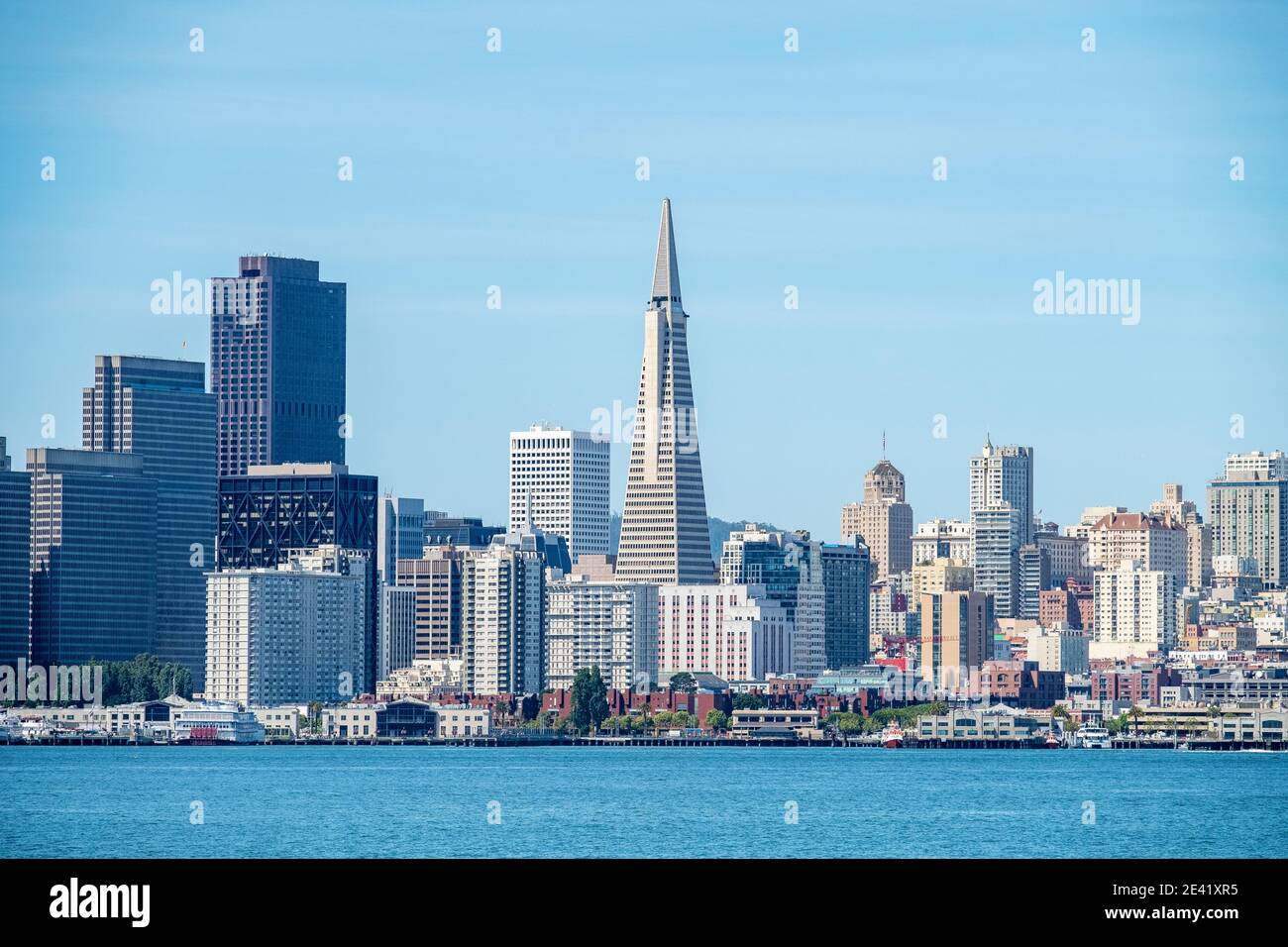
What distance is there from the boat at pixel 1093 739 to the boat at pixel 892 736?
12136 mm

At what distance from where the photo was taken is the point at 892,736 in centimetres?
16925

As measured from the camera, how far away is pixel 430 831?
65.9 metres

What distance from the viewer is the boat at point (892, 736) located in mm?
167400

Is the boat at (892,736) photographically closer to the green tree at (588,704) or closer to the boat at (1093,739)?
the boat at (1093,739)

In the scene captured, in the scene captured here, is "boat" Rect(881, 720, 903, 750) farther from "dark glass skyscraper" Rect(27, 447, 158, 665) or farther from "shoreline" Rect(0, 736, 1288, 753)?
"dark glass skyscraper" Rect(27, 447, 158, 665)

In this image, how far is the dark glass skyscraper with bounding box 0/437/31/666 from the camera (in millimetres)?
189625

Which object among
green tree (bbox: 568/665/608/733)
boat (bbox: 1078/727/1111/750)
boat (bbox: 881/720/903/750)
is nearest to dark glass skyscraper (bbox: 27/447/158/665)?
green tree (bbox: 568/665/608/733)

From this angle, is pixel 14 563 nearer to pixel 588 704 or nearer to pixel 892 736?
pixel 588 704
